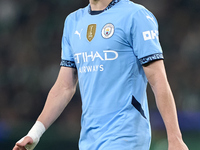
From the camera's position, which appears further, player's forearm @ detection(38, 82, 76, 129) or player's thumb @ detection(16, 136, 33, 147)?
player's forearm @ detection(38, 82, 76, 129)

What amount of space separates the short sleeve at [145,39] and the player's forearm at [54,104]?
0.68 meters

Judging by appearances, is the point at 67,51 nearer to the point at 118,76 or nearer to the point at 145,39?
the point at 118,76

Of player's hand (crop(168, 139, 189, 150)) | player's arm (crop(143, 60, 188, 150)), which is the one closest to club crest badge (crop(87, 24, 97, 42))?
player's arm (crop(143, 60, 188, 150))

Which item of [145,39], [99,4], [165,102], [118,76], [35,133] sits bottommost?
[35,133]

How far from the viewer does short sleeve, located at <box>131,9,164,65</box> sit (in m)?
2.37

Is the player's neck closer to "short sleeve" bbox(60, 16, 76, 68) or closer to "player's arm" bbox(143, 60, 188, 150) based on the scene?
"short sleeve" bbox(60, 16, 76, 68)

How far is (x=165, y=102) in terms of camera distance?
228 centimetres

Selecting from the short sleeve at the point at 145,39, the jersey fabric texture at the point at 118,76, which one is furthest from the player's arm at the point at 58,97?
the short sleeve at the point at 145,39

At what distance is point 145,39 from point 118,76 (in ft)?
0.90

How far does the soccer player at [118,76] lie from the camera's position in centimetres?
238

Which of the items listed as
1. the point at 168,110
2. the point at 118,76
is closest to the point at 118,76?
the point at 118,76

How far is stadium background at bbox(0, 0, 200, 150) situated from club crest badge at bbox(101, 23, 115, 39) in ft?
13.7

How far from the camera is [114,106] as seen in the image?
246cm

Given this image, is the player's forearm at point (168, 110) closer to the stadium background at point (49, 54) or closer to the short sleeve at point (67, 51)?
the short sleeve at point (67, 51)
